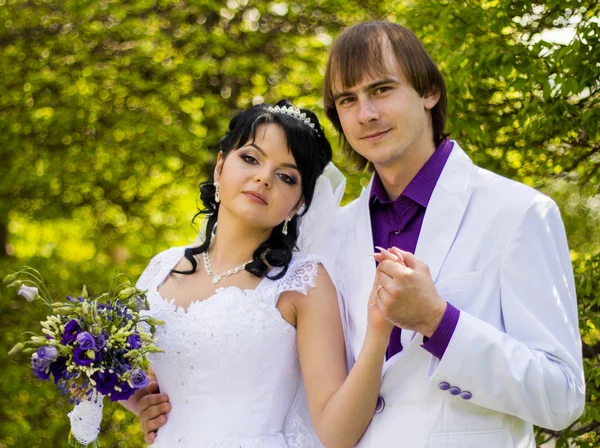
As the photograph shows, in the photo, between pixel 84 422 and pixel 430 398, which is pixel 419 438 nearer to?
pixel 430 398

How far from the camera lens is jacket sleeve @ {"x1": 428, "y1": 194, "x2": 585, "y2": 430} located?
7.21 feet

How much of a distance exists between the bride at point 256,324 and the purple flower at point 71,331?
18.5 inches

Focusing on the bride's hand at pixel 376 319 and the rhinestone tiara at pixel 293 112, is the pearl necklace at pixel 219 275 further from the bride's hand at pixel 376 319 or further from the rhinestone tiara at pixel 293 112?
the bride's hand at pixel 376 319

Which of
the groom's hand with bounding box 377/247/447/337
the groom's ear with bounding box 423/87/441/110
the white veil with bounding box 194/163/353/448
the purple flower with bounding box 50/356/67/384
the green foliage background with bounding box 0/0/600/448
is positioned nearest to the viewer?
the groom's hand with bounding box 377/247/447/337

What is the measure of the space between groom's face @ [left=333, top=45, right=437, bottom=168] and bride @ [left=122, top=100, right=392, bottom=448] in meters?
0.39

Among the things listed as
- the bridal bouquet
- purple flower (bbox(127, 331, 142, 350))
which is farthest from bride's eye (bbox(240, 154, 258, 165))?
purple flower (bbox(127, 331, 142, 350))

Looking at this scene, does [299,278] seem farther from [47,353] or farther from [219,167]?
[47,353]

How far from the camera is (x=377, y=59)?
269 cm

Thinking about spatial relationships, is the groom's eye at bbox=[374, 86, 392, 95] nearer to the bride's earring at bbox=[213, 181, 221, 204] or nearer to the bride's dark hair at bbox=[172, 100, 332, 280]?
the bride's dark hair at bbox=[172, 100, 332, 280]

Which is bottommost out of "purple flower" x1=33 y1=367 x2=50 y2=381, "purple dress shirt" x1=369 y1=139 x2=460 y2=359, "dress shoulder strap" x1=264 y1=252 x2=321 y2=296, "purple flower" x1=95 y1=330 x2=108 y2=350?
"purple flower" x1=33 y1=367 x2=50 y2=381

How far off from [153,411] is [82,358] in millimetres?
606

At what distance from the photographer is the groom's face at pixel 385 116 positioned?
2.64m

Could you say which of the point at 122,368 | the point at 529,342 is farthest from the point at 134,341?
the point at 529,342

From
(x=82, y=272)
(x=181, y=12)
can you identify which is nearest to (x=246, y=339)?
(x=82, y=272)
